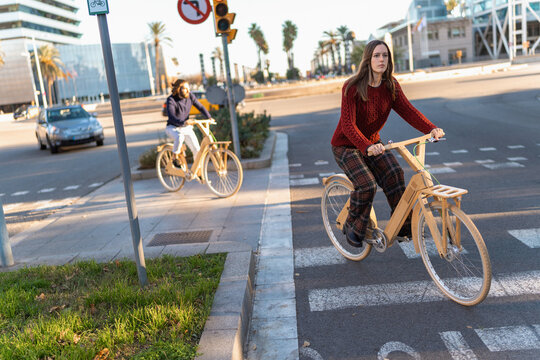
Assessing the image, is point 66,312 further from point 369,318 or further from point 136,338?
point 369,318

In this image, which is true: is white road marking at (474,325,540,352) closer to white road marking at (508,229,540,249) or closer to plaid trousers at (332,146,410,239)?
plaid trousers at (332,146,410,239)

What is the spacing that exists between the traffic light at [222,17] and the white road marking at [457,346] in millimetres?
7538

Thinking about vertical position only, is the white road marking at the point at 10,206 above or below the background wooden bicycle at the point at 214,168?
below

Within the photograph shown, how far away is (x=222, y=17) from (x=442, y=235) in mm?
7086

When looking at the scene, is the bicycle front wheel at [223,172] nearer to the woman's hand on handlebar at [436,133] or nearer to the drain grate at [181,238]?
the drain grate at [181,238]

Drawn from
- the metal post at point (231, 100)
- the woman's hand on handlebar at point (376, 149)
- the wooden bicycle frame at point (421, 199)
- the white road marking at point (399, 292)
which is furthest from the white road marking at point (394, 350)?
the metal post at point (231, 100)

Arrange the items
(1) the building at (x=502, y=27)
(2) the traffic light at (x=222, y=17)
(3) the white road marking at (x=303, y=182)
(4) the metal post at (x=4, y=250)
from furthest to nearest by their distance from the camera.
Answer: (1) the building at (x=502, y=27) → (2) the traffic light at (x=222, y=17) → (3) the white road marking at (x=303, y=182) → (4) the metal post at (x=4, y=250)

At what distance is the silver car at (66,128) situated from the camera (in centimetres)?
1742

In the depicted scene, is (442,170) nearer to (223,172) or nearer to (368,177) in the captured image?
(223,172)

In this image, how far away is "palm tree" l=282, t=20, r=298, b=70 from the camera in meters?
114

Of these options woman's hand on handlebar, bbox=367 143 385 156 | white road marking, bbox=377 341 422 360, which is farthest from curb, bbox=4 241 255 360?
woman's hand on handlebar, bbox=367 143 385 156

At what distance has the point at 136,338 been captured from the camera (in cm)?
324

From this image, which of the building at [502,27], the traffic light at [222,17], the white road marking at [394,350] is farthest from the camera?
the building at [502,27]

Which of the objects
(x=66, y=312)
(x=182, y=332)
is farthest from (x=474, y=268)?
(x=66, y=312)
